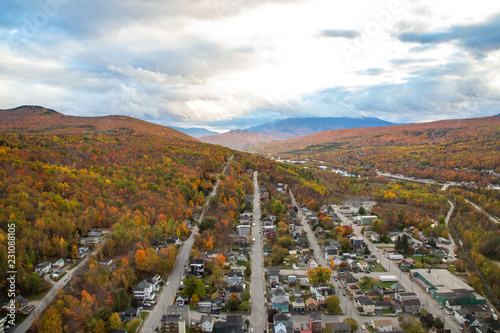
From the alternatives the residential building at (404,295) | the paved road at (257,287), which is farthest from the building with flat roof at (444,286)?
the paved road at (257,287)

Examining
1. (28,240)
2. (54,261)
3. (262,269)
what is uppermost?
(28,240)

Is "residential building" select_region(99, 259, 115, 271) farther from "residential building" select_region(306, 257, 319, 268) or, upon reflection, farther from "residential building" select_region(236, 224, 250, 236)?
"residential building" select_region(306, 257, 319, 268)

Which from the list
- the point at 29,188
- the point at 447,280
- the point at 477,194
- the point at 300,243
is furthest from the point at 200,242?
the point at 477,194

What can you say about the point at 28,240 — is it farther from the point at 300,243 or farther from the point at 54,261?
the point at 300,243

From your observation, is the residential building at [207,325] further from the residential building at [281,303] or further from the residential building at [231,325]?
the residential building at [281,303]

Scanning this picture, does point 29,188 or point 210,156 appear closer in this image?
point 29,188

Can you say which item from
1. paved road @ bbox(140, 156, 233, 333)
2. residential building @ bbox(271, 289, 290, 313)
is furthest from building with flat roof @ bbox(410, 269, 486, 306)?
paved road @ bbox(140, 156, 233, 333)
